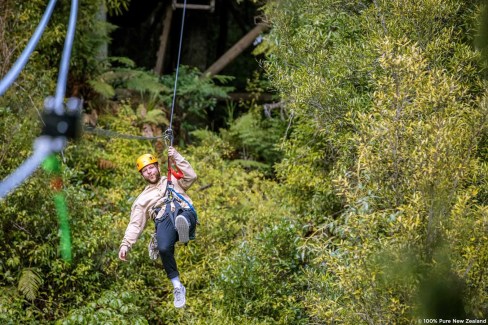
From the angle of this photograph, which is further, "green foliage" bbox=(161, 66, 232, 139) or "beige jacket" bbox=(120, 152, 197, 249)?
"green foliage" bbox=(161, 66, 232, 139)

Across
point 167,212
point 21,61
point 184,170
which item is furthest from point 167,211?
point 21,61

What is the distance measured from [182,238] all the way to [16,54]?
4.59 metres

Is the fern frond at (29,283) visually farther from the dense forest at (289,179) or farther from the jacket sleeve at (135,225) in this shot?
the jacket sleeve at (135,225)

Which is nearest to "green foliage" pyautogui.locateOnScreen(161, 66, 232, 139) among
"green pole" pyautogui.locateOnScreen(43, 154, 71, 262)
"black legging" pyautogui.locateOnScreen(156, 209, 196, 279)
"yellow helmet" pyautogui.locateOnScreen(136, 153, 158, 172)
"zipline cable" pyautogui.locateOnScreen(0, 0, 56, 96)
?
"green pole" pyautogui.locateOnScreen(43, 154, 71, 262)

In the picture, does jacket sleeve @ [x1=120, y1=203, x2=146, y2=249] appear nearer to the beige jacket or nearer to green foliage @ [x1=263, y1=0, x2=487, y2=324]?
the beige jacket

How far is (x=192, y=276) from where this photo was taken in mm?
10117

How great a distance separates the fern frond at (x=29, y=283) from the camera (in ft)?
30.2

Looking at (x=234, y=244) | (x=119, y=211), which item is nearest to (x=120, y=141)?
(x=119, y=211)

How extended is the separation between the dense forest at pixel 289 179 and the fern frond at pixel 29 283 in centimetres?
2

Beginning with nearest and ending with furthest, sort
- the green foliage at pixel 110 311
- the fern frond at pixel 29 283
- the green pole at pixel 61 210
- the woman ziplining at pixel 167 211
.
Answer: the woman ziplining at pixel 167 211, the green foliage at pixel 110 311, the fern frond at pixel 29 283, the green pole at pixel 61 210

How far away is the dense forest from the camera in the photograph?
678 cm

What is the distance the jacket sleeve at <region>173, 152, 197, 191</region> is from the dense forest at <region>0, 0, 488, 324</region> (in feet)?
2.56

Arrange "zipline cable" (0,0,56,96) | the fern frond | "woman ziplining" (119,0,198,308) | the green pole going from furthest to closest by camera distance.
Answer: the green pole
the fern frond
"woman ziplining" (119,0,198,308)
"zipline cable" (0,0,56,96)

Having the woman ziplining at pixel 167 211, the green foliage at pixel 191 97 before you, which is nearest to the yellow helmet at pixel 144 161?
the woman ziplining at pixel 167 211
